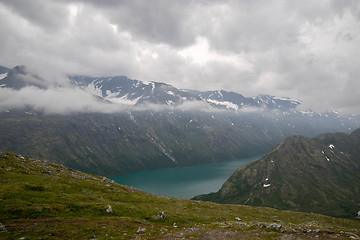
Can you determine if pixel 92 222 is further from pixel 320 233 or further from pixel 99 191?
pixel 320 233

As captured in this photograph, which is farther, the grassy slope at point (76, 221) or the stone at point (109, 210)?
the stone at point (109, 210)

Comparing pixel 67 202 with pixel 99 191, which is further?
pixel 99 191

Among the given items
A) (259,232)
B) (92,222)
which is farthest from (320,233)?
(92,222)

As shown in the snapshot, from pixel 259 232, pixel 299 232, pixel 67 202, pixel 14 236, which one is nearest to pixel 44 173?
pixel 67 202

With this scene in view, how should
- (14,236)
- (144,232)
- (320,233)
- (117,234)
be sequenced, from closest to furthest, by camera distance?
(14,236) < (117,234) < (144,232) < (320,233)

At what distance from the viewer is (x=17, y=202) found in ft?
98.2

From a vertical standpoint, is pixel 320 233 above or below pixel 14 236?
below

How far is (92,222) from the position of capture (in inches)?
1185

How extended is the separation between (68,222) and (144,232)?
10.9m

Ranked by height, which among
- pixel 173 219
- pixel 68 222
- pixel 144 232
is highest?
pixel 68 222

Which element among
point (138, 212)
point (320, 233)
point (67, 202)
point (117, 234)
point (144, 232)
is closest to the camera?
point (117, 234)

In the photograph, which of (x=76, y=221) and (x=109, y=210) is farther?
(x=109, y=210)

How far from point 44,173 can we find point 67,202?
25.7 metres

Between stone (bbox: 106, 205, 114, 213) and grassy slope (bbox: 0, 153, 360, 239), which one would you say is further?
stone (bbox: 106, 205, 114, 213)
